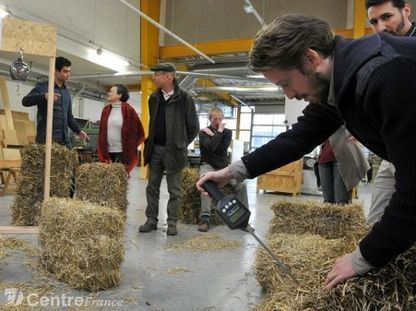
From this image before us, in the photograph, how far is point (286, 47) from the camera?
0.96m

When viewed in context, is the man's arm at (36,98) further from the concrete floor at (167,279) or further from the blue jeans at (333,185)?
the blue jeans at (333,185)

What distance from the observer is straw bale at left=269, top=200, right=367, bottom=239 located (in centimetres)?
279

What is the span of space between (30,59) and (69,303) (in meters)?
8.61

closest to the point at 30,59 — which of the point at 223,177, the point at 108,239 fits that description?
the point at 108,239

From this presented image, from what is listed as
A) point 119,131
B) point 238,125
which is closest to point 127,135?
point 119,131

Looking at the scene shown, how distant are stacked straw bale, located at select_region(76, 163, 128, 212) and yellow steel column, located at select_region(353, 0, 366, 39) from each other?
599 centimetres

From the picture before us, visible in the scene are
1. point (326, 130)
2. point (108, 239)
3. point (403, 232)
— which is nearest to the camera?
point (403, 232)

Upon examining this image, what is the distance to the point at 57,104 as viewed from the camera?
3551 millimetres

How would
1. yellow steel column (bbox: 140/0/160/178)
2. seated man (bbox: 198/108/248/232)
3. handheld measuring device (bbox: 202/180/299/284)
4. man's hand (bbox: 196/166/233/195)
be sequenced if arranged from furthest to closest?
yellow steel column (bbox: 140/0/160/178) < seated man (bbox: 198/108/248/232) < man's hand (bbox: 196/166/233/195) < handheld measuring device (bbox: 202/180/299/284)

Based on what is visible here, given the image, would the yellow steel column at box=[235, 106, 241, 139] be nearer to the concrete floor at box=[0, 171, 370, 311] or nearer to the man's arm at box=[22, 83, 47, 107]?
the concrete floor at box=[0, 171, 370, 311]

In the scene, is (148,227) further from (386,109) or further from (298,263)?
(386,109)

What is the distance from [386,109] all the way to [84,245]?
5.77 ft

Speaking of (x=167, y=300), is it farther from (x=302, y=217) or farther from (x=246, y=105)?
(x=246, y=105)

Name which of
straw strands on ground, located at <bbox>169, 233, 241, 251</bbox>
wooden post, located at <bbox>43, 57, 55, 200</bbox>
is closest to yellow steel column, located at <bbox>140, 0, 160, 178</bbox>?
straw strands on ground, located at <bbox>169, 233, 241, 251</bbox>
